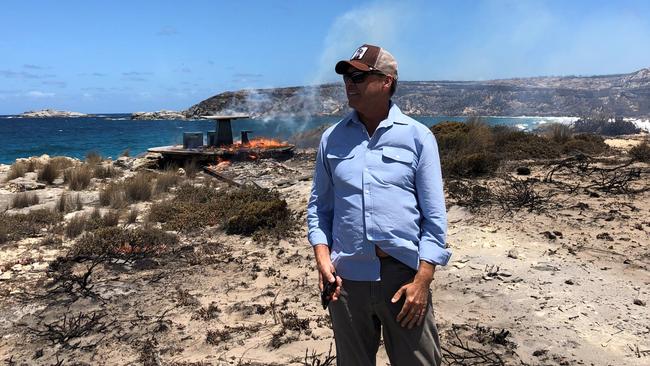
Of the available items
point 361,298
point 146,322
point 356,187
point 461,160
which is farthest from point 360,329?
point 461,160

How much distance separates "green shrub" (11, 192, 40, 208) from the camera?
9859 millimetres

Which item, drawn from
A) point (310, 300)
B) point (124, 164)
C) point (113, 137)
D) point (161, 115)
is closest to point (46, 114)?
point (161, 115)

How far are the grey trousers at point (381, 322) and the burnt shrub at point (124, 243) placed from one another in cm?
497

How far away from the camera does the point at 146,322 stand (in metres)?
4.49

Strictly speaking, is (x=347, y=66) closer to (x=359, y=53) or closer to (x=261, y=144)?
(x=359, y=53)

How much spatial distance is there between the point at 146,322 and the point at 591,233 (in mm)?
5172

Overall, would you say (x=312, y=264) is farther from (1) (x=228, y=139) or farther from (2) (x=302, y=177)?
(1) (x=228, y=139)

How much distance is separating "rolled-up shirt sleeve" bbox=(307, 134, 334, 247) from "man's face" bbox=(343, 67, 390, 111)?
0.26 meters

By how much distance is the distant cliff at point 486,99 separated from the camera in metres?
57.7

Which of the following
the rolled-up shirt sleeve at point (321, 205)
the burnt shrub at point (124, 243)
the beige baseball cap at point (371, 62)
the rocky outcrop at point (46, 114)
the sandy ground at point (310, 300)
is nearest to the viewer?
the beige baseball cap at point (371, 62)

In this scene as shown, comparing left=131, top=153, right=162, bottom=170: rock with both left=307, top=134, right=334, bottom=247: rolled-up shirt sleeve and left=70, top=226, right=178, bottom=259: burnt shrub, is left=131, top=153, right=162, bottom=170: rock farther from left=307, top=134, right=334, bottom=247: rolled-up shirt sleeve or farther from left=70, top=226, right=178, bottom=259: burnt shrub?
left=307, top=134, right=334, bottom=247: rolled-up shirt sleeve

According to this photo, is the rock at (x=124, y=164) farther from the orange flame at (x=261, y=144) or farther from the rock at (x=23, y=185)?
the orange flame at (x=261, y=144)

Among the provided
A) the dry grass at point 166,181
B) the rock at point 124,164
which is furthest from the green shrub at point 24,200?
the rock at point 124,164

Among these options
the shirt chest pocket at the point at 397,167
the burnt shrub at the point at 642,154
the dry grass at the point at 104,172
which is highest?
the shirt chest pocket at the point at 397,167
